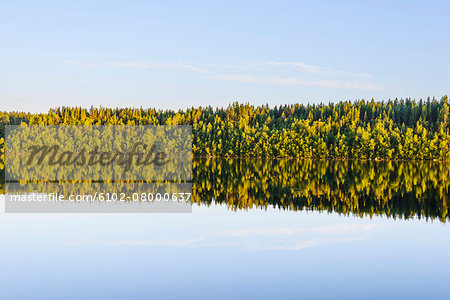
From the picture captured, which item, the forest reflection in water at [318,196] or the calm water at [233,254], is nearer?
the calm water at [233,254]

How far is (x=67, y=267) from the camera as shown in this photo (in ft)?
86.1

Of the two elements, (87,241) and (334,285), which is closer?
(334,285)

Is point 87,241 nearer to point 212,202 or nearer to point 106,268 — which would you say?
point 106,268

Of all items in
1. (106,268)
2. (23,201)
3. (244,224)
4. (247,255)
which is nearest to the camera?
(106,268)

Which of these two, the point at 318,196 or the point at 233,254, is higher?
the point at 233,254

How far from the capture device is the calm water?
76.5 feet

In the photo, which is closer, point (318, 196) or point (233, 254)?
point (233, 254)

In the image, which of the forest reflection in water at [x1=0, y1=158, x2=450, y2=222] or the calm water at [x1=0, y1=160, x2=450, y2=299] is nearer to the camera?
the calm water at [x1=0, y1=160, x2=450, y2=299]

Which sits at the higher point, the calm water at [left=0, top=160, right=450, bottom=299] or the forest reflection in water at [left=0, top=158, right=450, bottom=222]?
the calm water at [left=0, top=160, right=450, bottom=299]

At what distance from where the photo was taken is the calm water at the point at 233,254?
76.5ft

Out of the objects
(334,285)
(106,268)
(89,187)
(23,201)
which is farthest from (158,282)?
(89,187)

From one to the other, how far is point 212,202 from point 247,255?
23549mm

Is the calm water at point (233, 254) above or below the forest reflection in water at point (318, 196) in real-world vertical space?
above

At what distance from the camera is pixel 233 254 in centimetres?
2914
